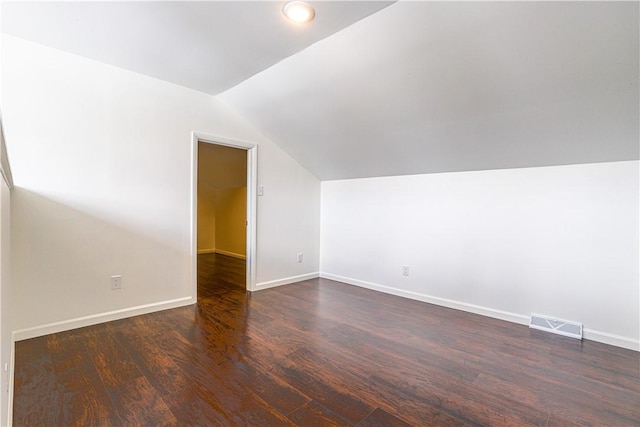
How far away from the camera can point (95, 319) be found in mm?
2625

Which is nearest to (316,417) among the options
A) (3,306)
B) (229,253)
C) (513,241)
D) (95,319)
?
(3,306)

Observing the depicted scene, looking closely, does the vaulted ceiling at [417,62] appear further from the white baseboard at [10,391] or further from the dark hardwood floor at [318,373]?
the white baseboard at [10,391]

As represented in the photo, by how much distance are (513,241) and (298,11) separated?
2.62 metres

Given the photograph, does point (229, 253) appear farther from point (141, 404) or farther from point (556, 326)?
point (556, 326)

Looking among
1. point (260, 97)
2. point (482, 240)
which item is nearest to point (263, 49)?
point (260, 97)

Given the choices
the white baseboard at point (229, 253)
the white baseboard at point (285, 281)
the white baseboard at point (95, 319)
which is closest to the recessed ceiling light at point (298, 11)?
the white baseboard at point (95, 319)

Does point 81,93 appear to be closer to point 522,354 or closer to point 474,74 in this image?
point 474,74

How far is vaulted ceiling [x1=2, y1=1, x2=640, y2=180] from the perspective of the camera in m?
1.73

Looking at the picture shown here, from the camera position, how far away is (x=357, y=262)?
409 cm

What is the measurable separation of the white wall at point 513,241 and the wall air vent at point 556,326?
5cm

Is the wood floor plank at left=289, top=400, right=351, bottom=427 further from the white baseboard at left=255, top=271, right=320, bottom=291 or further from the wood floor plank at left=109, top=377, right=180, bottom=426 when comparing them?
the white baseboard at left=255, top=271, right=320, bottom=291

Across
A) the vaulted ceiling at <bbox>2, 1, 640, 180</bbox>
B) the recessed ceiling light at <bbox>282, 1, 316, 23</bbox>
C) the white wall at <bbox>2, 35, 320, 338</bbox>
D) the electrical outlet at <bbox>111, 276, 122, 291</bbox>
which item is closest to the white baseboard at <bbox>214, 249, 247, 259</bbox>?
the white wall at <bbox>2, 35, 320, 338</bbox>

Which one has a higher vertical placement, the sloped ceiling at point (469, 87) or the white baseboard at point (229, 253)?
the sloped ceiling at point (469, 87)

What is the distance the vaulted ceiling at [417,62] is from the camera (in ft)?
5.67
